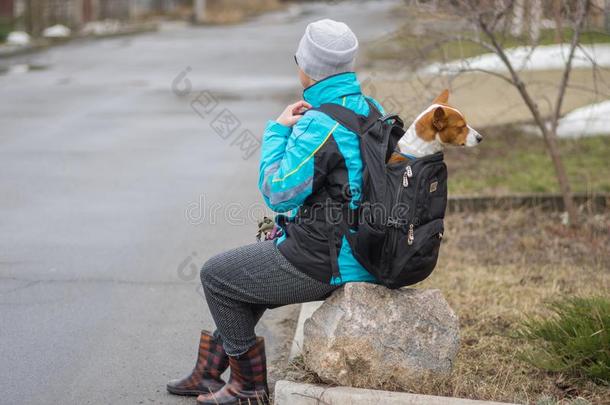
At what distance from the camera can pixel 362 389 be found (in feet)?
13.8

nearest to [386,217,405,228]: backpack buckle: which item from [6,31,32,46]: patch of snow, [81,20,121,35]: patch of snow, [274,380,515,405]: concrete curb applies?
[274,380,515,405]: concrete curb

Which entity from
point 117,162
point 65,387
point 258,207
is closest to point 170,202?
point 258,207

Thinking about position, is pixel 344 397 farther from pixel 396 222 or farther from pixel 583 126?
pixel 583 126

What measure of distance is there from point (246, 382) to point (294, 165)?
1.07 m

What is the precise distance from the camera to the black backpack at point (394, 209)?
3.94 metres

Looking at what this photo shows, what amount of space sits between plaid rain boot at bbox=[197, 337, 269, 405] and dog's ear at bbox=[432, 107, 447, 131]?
4.06 feet

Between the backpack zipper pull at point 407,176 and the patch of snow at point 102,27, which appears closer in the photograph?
the backpack zipper pull at point 407,176

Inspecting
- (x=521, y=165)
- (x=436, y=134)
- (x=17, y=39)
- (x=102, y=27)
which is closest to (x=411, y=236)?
(x=436, y=134)

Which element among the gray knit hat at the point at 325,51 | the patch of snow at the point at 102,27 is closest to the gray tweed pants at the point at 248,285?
the gray knit hat at the point at 325,51

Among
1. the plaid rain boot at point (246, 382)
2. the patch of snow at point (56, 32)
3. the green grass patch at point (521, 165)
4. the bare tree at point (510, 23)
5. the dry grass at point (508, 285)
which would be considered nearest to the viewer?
the plaid rain boot at point (246, 382)

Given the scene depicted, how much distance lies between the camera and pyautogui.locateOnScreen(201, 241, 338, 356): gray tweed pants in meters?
4.18

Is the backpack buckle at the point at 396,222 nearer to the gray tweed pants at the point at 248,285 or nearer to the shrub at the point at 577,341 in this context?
the gray tweed pants at the point at 248,285

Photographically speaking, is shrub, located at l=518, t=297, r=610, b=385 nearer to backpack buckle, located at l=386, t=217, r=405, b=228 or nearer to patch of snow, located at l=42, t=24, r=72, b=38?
backpack buckle, located at l=386, t=217, r=405, b=228

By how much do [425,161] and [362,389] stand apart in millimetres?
987
